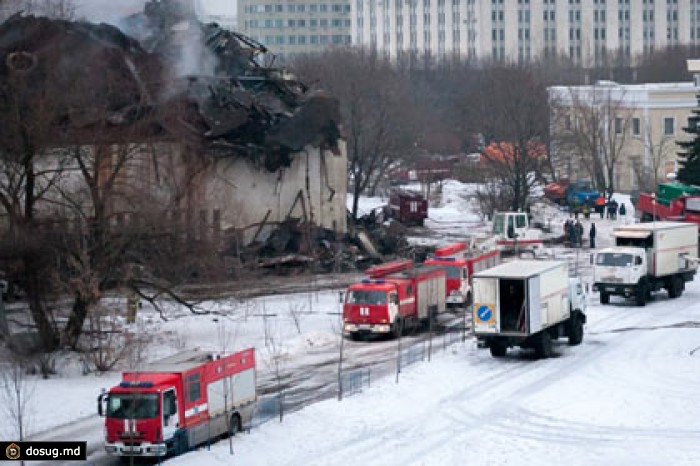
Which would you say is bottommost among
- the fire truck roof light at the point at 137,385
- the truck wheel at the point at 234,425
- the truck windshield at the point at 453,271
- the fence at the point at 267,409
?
the fence at the point at 267,409

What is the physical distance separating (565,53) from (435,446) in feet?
452

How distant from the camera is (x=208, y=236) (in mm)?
47219

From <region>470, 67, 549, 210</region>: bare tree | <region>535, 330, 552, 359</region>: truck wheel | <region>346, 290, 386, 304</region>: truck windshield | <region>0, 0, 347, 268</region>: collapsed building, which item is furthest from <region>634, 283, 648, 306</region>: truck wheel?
<region>470, 67, 549, 210</region>: bare tree

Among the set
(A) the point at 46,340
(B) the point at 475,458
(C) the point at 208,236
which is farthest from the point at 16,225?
(B) the point at 475,458

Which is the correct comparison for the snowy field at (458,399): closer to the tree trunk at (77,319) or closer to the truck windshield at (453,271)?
the tree trunk at (77,319)

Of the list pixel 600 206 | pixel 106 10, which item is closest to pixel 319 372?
pixel 106 10

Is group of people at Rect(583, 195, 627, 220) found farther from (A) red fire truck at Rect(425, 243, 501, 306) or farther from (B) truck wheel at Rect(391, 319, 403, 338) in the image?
(B) truck wheel at Rect(391, 319, 403, 338)

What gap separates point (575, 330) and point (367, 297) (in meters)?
6.66

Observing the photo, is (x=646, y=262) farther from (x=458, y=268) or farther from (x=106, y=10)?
(x=106, y=10)

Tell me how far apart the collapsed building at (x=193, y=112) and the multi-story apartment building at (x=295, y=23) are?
118 metres

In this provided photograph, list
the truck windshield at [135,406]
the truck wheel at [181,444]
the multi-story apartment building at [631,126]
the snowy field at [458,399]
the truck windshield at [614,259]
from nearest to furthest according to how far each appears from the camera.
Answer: the truck windshield at [135,406], the truck wheel at [181,444], the snowy field at [458,399], the truck windshield at [614,259], the multi-story apartment building at [631,126]

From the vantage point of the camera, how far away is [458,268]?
162 ft

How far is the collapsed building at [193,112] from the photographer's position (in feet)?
141

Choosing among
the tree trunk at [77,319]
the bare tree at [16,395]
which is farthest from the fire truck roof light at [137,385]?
the tree trunk at [77,319]
